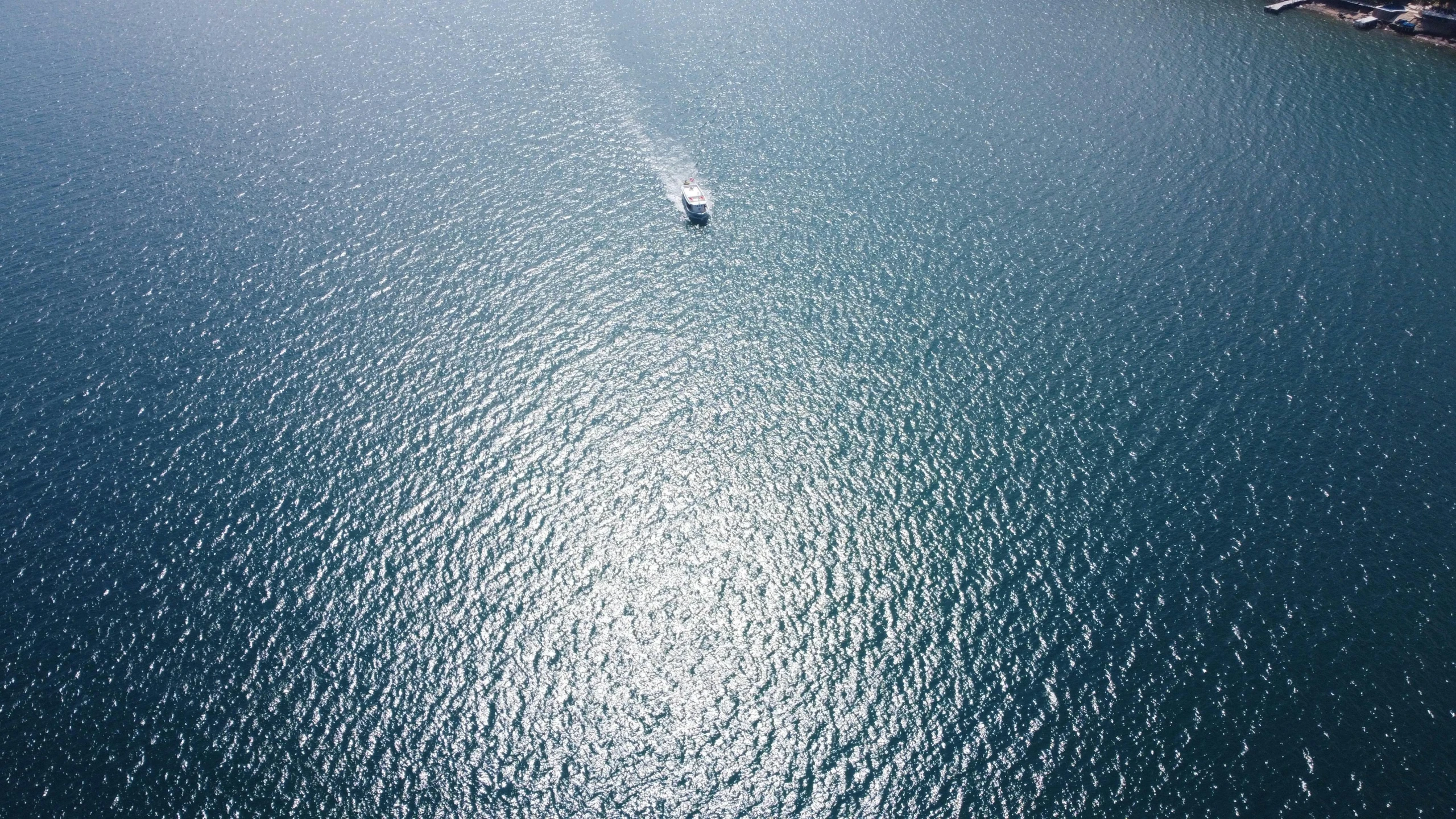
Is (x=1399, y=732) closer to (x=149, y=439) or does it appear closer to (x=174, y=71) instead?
(x=149, y=439)

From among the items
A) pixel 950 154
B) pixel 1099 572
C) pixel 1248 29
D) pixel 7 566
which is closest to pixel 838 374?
pixel 1099 572

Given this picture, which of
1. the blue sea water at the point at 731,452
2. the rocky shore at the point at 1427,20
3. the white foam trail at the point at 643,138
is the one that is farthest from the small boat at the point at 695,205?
the rocky shore at the point at 1427,20

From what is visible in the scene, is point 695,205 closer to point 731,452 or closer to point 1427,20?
point 731,452

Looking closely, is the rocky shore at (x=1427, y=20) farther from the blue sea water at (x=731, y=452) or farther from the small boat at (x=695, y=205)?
the small boat at (x=695, y=205)

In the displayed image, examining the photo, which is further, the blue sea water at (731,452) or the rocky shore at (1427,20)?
the rocky shore at (1427,20)

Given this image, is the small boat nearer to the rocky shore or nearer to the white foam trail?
the white foam trail

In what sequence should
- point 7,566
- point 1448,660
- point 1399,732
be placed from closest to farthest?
1. point 1399,732
2. point 1448,660
3. point 7,566
